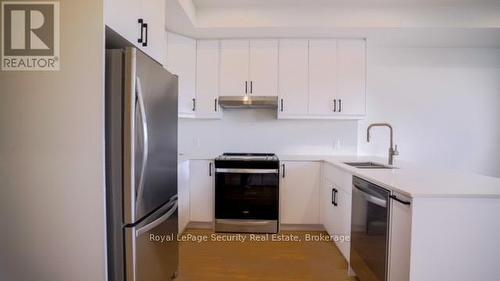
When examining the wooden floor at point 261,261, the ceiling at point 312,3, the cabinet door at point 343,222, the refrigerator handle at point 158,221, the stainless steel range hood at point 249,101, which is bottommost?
the wooden floor at point 261,261

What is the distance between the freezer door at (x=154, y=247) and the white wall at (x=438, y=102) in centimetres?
278

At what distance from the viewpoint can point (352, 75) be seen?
3.22m

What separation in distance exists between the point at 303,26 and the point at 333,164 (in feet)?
5.10

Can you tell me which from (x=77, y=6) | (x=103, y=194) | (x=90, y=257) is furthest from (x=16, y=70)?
(x=90, y=257)

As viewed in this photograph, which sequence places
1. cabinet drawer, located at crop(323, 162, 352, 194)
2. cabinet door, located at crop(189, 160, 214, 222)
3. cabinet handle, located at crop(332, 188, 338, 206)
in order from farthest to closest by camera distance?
cabinet door, located at crop(189, 160, 214, 222) < cabinet handle, located at crop(332, 188, 338, 206) < cabinet drawer, located at crop(323, 162, 352, 194)

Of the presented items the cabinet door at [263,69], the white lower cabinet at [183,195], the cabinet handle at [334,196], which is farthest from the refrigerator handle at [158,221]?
the cabinet door at [263,69]

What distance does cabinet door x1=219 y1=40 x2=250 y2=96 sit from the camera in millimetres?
3240

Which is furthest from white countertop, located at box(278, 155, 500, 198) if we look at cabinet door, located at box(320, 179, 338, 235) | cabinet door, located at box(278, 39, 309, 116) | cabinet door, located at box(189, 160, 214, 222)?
cabinet door, located at box(189, 160, 214, 222)

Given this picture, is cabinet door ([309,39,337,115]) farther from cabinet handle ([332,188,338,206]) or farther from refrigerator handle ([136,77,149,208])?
refrigerator handle ([136,77,149,208])

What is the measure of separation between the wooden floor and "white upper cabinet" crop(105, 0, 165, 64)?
69.8 inches

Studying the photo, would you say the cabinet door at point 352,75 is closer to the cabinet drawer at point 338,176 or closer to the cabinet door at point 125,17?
the cabinet drawer at point 338,176

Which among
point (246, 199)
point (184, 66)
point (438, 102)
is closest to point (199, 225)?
point (246, 199)

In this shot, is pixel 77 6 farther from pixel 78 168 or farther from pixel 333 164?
pixel 333 164

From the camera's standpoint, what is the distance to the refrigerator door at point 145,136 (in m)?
1.26
